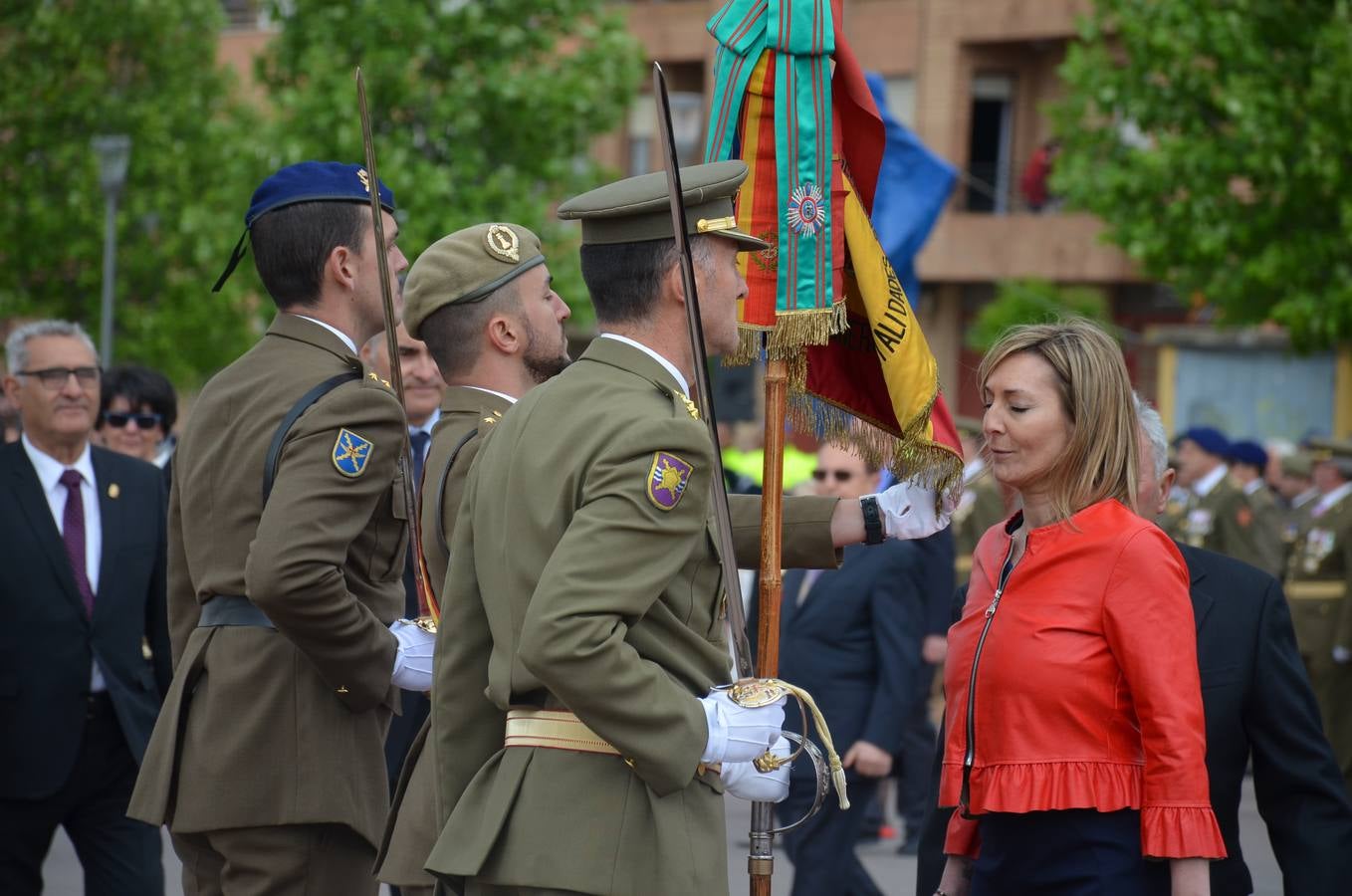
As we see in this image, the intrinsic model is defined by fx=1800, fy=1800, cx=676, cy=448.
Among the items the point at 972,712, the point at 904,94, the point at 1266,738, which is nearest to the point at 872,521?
the point at 972,712

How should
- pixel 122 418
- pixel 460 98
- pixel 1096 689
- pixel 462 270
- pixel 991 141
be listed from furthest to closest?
pixel 991 141 < pixel 460 98 < pixel 122 418 < pixel 462 270 < pixel 1096 689

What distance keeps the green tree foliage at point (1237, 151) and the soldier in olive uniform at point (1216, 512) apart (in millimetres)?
4404

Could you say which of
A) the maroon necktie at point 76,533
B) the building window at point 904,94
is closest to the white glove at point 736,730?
the maroon necktie at point 76,533

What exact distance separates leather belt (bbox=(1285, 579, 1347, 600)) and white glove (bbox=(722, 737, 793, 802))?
974cm

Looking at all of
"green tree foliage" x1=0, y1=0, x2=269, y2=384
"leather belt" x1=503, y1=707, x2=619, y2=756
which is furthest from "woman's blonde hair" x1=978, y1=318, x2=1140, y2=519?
"green tree foliage" x1=0, y1=0, x2=269, y2=384

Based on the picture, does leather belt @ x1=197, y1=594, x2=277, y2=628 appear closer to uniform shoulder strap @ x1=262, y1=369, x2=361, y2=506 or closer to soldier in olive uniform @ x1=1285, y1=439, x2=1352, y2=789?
uniform shoulder strap @ x1=262, y1=369, x2=361, y2=506

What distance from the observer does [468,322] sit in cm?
440

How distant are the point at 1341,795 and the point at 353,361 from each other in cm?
244

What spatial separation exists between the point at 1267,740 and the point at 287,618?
2123 mm

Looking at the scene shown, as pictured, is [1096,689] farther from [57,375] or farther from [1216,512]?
[1216,512]

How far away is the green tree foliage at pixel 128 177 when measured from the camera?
26719 mm

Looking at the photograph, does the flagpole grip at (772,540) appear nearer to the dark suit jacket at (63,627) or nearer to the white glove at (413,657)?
the white glove at (413,657)

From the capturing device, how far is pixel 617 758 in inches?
123

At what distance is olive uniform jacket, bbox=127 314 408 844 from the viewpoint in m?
4.04
